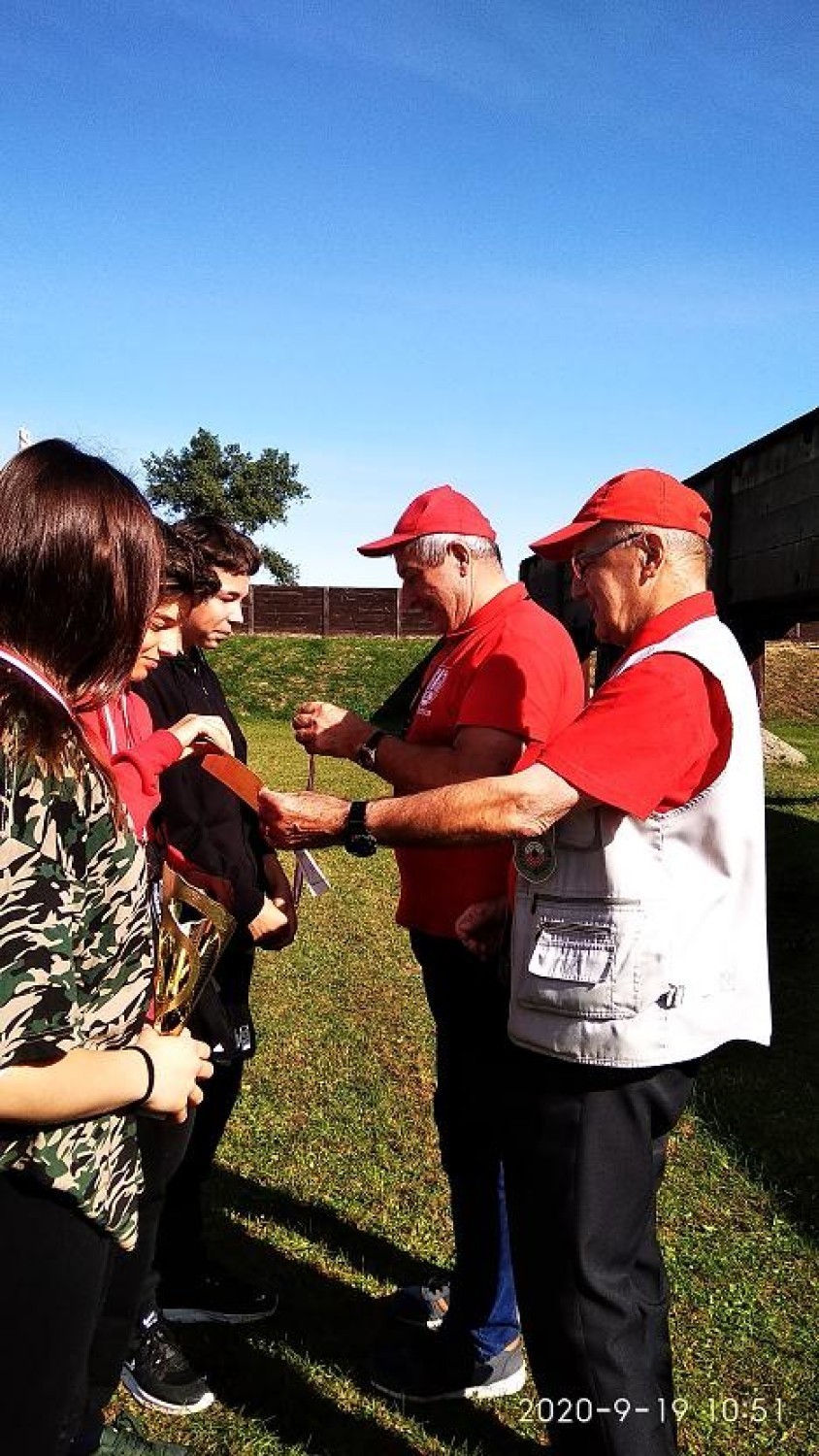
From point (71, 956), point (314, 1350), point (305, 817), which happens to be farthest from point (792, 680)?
point (71, 956)

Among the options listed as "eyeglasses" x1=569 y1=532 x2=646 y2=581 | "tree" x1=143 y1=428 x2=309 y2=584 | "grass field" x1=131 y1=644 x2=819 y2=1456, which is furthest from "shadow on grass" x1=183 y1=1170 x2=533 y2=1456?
"tree" x1=143 y1=428 x2=309 y2=584

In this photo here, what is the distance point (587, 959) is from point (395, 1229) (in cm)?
219

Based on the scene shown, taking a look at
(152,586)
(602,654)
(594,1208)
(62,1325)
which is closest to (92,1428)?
(62,1325)

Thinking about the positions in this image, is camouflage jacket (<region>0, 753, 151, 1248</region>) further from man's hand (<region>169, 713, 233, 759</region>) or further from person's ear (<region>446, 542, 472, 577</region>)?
person's ear (<region>446, 542, 472, 577</region>)

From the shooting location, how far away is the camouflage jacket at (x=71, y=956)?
4.70 feet

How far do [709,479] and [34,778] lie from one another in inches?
230

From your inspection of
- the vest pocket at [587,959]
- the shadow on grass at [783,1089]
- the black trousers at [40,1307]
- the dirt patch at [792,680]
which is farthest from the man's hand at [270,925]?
the dirt patch at [792,680]

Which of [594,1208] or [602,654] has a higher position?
[602,654]

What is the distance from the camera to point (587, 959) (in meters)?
2.14

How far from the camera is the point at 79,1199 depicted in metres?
1.56

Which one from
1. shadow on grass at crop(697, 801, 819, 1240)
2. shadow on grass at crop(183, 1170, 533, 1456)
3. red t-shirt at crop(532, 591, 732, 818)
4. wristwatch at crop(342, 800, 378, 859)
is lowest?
shadow on grass at crop(183, 1170, 533, 1456)

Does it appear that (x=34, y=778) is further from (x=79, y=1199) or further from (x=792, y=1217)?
(x=792, y=1217)

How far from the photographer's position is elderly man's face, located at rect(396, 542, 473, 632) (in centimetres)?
301

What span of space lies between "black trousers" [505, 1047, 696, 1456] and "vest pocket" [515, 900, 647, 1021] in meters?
0.14
